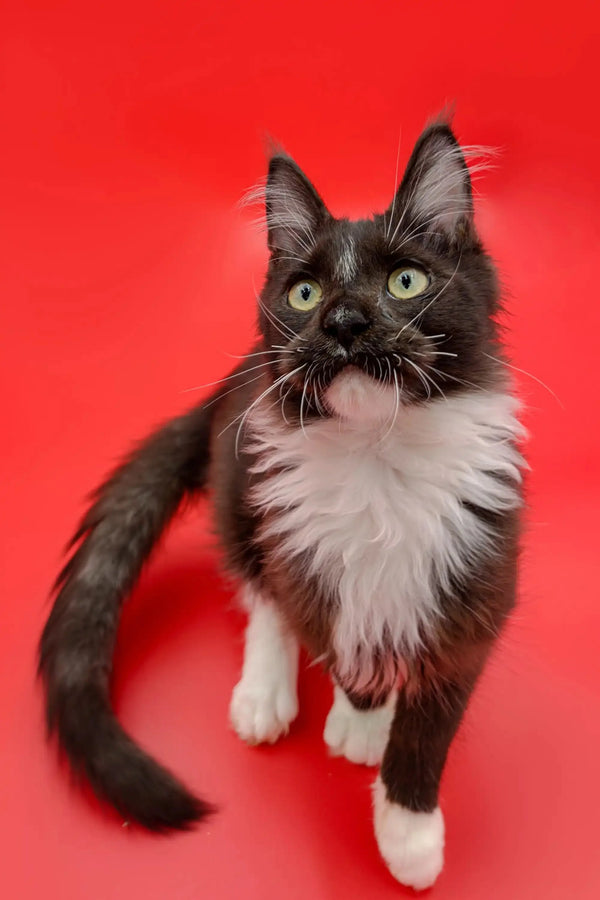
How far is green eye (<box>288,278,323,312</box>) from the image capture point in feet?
3.16

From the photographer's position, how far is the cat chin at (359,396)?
860 millimetres

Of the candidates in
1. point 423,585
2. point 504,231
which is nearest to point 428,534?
point 423,585

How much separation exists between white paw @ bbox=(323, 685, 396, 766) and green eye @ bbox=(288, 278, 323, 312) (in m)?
0.63

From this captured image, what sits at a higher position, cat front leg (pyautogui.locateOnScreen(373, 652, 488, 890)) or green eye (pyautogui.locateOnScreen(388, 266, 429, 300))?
green eye (pyautogui.locateOnScreen(388, 266, 429, 300))

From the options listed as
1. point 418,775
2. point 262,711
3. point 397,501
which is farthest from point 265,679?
point 397,501

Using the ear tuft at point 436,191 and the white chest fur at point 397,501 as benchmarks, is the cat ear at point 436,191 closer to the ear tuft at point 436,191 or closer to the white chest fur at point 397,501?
the ear tuft at point 436,191

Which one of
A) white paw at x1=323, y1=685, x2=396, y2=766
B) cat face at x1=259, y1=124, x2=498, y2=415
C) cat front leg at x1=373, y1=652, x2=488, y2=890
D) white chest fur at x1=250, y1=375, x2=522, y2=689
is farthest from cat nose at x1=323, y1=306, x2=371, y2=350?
white paw at x1=323, y1=685, x2=396, y2=766

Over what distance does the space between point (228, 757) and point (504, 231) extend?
1405 mm

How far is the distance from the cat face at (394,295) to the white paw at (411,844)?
0.57 m

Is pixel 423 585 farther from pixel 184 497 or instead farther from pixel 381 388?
pixel 184 497

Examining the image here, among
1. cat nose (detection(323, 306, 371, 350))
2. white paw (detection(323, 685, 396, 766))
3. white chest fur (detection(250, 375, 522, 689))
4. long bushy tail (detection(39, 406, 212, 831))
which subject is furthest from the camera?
white paw (detection(323, 685, 396, 766))

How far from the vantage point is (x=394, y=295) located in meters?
0.91

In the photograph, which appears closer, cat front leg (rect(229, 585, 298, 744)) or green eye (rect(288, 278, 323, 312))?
green eye (rect(288, 278, 323, 312))

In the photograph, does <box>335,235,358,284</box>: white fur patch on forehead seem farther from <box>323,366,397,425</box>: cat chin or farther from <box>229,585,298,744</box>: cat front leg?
<box>229,585,298,744</box>: cat front leg
